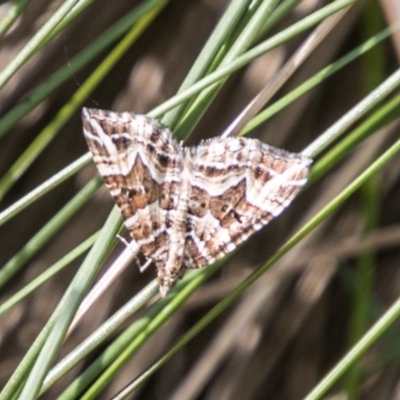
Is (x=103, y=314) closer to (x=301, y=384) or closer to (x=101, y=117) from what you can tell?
(x=301, y=384)

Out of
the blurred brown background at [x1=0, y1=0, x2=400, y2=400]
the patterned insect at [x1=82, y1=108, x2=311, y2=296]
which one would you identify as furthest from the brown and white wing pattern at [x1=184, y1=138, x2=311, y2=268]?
the blurred brown background at [x1=0, y1=0, x2=400, y2=400]

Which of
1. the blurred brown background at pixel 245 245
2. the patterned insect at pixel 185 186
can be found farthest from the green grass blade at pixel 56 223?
the blurred brown background at pixel 245 245

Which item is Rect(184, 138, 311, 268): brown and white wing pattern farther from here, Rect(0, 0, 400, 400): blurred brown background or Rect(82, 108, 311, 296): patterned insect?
Rect(0, 0, 400, 400): blurred brown background

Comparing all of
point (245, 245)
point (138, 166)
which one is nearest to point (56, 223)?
point (138, 166)

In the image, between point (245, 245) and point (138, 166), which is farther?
point (245, 245)

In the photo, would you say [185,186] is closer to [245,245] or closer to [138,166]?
[138,166]

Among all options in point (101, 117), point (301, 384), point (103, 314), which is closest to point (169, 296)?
point (101, 117)
